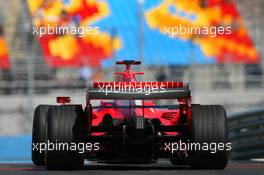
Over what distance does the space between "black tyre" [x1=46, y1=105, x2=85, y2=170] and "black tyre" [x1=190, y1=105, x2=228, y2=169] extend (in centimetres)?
141

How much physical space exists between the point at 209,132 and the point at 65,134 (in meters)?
1.78

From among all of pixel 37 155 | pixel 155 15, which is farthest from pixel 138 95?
pixel 155 15

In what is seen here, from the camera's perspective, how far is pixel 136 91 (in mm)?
9922

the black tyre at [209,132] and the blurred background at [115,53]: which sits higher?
the blurred background at [115,53]

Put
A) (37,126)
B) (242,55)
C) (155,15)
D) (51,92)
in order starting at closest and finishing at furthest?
(37,126)
(51,92)
(242,55)
(155,15)

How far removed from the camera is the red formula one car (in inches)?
377

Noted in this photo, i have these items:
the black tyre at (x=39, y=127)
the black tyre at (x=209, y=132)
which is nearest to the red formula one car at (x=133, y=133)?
the black tyre at (x=209, y=132)

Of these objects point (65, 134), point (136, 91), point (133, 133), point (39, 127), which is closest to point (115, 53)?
→ point (39, 127)

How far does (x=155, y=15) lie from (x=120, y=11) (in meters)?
1.30

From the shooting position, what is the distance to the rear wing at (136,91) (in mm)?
9812

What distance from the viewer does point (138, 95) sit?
389 inches

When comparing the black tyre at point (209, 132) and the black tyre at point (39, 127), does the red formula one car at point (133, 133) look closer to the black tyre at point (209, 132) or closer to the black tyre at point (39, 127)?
the black tyre at point (209, 132)

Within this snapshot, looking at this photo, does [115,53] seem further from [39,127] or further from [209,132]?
[209,132]

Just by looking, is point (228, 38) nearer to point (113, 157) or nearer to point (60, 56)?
point (60, 56)
